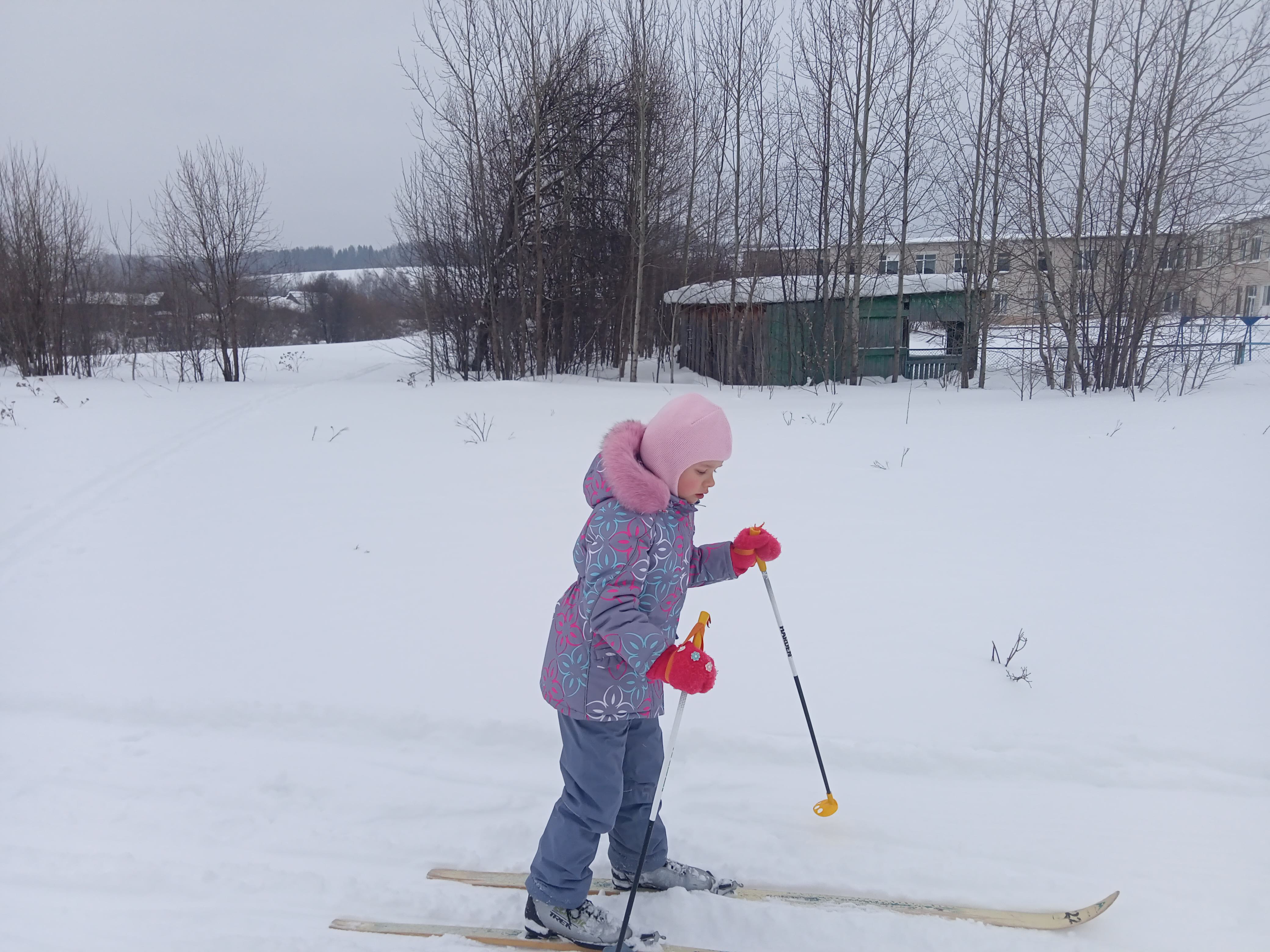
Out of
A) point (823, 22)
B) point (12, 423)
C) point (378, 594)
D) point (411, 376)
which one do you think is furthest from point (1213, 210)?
point (12, 423)

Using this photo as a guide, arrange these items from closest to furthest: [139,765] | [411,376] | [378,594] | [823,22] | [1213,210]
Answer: [139,765], [378,594], [1213,210], [823,22], [411,376]

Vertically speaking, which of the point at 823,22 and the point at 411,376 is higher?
the point at 823,22

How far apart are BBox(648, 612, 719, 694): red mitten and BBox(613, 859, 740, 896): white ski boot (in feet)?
2.59

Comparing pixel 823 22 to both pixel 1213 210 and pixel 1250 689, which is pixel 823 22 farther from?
pixel 1250 689

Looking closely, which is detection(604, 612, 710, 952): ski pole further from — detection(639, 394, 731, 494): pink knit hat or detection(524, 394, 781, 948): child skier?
detection(639, 394, 731, 494): pink knit hat

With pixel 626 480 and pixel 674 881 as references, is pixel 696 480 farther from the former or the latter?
pixel 674 881

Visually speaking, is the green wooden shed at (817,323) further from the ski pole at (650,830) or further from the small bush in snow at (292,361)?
the ski pole at (650,830)

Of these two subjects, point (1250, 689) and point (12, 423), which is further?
point (12, 423)

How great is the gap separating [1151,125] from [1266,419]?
19.9 feet

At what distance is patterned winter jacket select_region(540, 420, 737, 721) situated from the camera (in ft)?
6.22

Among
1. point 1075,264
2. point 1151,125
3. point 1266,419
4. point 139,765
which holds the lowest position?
point 139,765

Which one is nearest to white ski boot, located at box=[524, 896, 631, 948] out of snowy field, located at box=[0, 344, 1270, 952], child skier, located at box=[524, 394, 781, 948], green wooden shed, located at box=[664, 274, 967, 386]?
child skier, located at box=[524, 394, 781, 948]

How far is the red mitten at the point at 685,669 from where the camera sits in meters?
1.85

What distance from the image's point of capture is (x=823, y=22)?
14.4 m
